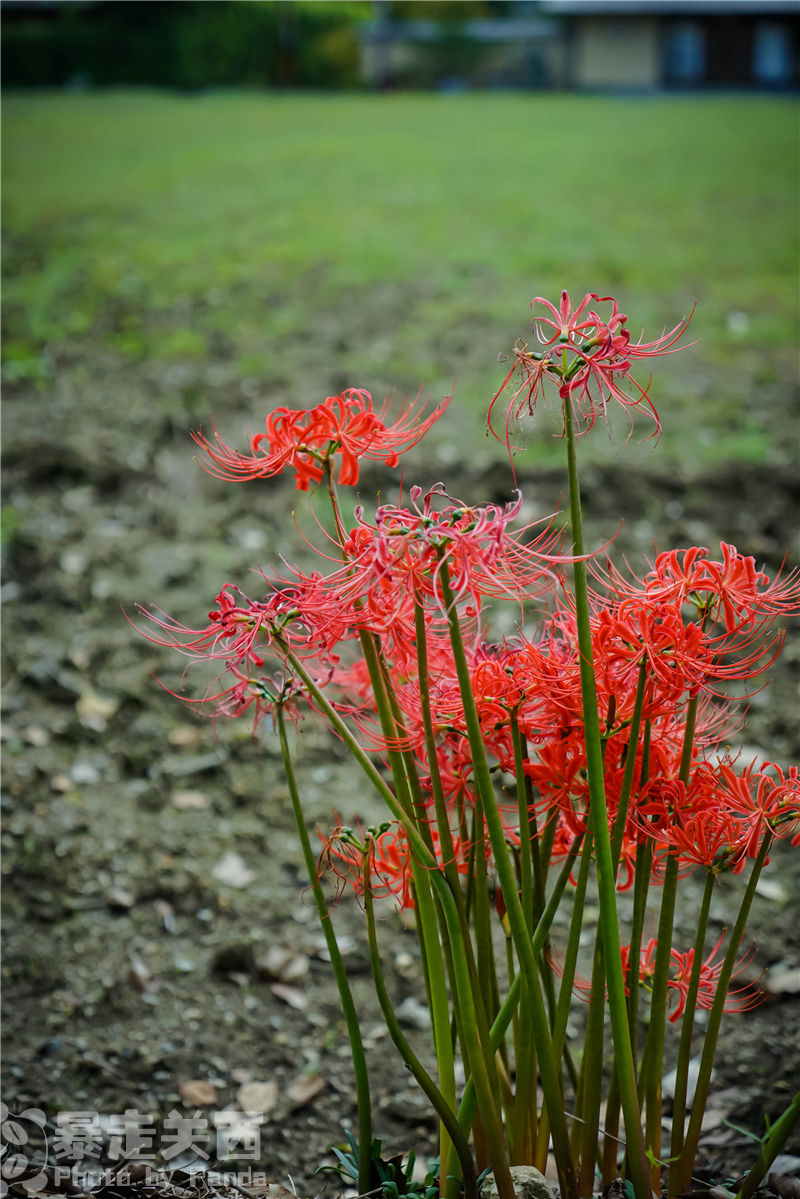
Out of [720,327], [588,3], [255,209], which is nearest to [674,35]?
[588,3]

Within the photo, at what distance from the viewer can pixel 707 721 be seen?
1062mm

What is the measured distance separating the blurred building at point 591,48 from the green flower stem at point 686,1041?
15454 mm

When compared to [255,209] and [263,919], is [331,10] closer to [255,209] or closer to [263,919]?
[255,209]

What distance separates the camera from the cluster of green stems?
83cm

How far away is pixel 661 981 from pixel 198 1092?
0.83 metres

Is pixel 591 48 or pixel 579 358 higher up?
pixel 591 48

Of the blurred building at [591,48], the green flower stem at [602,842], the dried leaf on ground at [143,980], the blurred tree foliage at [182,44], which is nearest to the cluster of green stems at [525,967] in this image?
the green flower stem at [602,842]

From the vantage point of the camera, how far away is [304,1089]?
57.4 inches

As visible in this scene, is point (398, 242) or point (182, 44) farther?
point (182, 44)

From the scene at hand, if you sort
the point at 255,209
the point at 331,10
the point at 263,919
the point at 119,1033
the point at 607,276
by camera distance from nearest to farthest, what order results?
the point at 119,1033 < the point at 263,919 < the point at 607,276 < the point at 255,209 < the point at 331,10

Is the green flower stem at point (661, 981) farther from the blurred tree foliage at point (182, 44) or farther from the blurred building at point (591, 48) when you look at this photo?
the blurred building at point (591, 48)

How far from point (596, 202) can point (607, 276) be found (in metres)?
2.30

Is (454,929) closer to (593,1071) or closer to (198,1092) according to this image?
(593,1071)

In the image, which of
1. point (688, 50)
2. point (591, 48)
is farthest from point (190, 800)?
point (688, 50)
